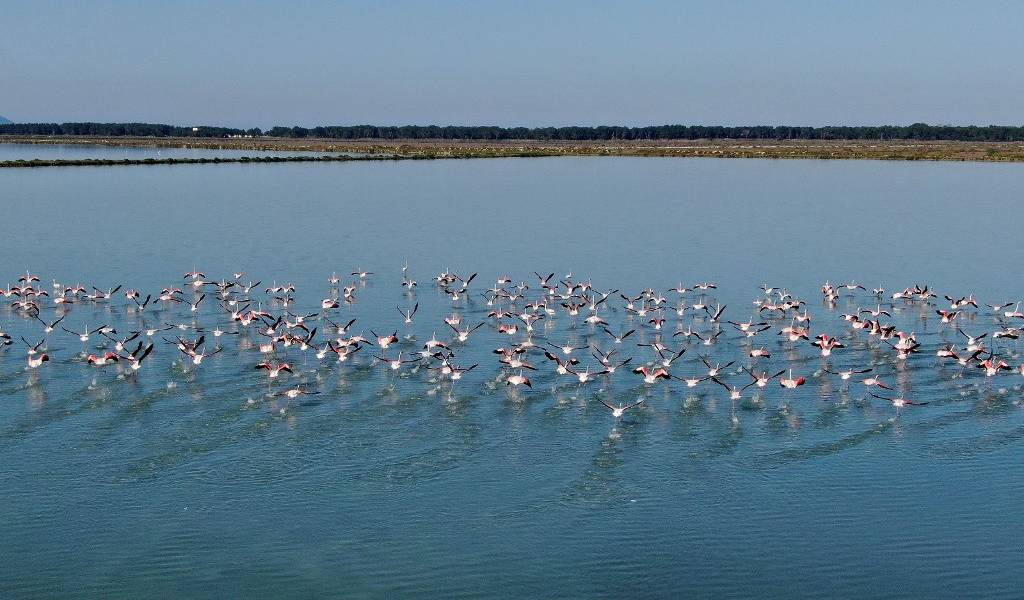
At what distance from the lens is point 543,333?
3419 centimetres

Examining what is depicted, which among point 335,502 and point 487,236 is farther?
point 487,236

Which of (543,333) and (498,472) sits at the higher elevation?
(543,333)

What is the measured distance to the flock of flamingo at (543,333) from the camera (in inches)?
1136

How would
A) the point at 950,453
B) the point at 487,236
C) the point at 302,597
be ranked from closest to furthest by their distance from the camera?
1. the point at 302,597
2. the point at 950,453
3. the point at 487,236

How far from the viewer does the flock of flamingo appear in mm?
28859

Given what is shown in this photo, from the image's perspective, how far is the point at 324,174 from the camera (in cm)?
11250

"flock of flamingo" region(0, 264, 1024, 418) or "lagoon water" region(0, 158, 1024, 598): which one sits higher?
"flock of flamingo" region(0, 264, 1024, 418)

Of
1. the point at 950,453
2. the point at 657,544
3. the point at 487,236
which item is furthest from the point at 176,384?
the point at 487,236

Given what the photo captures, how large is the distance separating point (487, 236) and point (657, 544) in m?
40.9

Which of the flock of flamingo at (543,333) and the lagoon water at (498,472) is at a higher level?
the flock of flamingo at (543,333)

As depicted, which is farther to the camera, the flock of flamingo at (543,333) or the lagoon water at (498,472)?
the flock of flamingo at (543,333)

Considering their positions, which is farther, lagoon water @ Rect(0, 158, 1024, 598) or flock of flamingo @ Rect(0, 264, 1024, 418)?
flock of flamingo @ Rect(0, 264, 1024, 418)

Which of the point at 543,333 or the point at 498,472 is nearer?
the point at 498,472

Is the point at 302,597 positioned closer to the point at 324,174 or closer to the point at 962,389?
the point at 962,389
